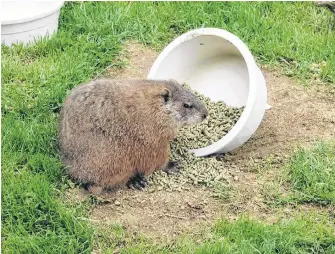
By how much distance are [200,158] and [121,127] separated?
75cm

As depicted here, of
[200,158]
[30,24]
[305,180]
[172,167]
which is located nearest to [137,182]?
[172,167]

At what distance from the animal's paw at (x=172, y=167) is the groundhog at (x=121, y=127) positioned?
0.02m

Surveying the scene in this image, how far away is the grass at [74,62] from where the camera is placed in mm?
5039

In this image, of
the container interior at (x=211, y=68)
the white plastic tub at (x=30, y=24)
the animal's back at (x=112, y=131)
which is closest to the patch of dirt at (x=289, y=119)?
the container interior at (x=211, y=68)

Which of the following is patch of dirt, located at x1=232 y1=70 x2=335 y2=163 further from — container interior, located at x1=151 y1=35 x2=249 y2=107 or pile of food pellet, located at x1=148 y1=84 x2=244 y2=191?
container interior, located at x1=151 y1=35 x2=249 y2=107

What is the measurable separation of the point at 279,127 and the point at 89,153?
67.9 inches

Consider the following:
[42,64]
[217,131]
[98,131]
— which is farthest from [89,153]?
[42,64]

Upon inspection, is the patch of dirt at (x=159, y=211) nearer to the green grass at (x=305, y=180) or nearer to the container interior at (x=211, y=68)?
the green grass at (x=305, y=180)

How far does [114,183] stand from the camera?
5449 millimetres

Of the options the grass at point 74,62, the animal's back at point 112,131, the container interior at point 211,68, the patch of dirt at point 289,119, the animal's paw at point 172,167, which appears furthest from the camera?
the container interior at point 211,68

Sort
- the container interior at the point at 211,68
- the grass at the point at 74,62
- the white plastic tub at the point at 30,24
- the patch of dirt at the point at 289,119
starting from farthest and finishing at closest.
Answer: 1. the white plastic tub at the point at 30,24
2. the container interior at the point at 211,68
3. the patch of dirt at the point at 289,119
4. the grass at the point at 74,62

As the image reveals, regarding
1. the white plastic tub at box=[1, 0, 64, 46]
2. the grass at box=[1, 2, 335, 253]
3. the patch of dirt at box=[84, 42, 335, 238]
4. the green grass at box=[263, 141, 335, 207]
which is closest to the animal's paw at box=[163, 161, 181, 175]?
the patch of dirt at box=[84, 42, 335, 238]

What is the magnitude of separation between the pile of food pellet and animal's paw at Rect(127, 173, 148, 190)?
0.05 metres

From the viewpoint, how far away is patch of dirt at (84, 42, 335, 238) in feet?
17.0
